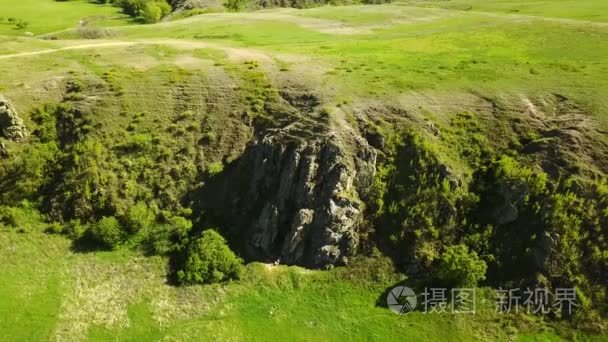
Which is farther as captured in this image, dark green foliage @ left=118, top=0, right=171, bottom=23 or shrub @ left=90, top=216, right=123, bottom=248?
dark green foliage @ left=118, top=0, right=171, bottom=23

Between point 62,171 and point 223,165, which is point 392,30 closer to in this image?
point 223,165

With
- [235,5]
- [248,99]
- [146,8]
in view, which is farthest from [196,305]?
[146,8]

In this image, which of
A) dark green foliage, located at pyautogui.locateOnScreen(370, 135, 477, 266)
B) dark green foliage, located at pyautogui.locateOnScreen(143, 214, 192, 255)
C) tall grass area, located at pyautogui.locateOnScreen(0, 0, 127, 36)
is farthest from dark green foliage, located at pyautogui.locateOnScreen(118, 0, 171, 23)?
dark green foliage, located at pyautogui.locateOnScreen(370, 135, 477, 266)

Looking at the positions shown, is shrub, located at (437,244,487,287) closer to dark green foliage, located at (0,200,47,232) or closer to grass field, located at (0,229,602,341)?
grass field, located at (0,229,602,341)

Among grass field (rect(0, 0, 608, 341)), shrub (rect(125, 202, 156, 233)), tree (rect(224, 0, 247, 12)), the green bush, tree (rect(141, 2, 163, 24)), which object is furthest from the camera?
tree (rect(224, 0, 247, 12))

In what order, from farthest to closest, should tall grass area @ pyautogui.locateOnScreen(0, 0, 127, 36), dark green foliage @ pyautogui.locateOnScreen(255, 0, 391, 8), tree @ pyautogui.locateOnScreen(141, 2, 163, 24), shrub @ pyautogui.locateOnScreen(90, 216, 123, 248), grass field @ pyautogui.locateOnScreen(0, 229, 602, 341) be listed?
dark green foliage @ pyautogui.locateOnScreen(255, 0, 391, 8)
tree @ pyautogui.locateOnScreen(141, 2, 163, 24)
tall grass area @ pyautogui.locateOnScreen(0, 0, 127, 36)
shrub @ pyautogui.locateOnScreen(90, 216, 123, 248)
grass field @ pyautogui.locateOnScreen(0, 229, 602, 341)

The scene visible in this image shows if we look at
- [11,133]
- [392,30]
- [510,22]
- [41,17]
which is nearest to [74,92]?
[11,133]

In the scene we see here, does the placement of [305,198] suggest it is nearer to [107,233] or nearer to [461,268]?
[461,268]
